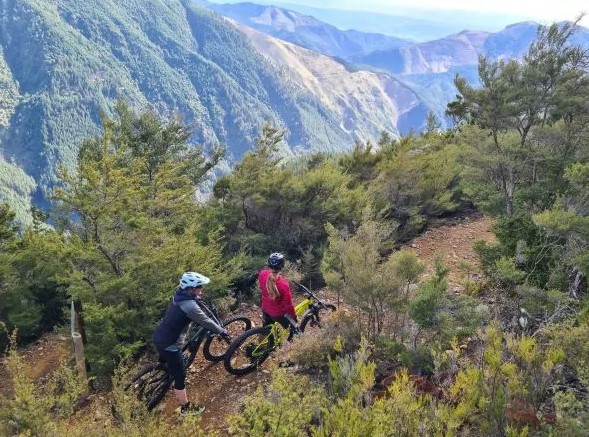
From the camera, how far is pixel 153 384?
6031 millimetres

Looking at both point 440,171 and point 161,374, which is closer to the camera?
point 161,374

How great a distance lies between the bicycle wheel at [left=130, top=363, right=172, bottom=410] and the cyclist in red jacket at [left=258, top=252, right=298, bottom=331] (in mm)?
1594

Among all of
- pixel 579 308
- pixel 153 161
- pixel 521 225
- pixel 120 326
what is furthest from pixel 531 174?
pixel 153 161

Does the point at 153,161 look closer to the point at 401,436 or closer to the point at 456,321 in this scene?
the point at 456,321

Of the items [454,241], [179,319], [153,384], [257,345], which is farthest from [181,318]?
[454,241]

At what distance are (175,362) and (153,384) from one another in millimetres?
613

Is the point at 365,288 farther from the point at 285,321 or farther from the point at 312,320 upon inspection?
the point at 312,320

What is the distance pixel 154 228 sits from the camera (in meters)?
7.81

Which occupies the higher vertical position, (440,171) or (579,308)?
(579,308)

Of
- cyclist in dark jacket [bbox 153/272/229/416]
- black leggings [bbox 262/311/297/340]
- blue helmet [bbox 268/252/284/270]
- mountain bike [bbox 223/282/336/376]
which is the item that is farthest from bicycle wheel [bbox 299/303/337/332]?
cyclist in dark jacket [bbox 153/272/229/416]

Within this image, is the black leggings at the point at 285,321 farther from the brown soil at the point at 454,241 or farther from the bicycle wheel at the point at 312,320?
the brown soil at the point at 454,241

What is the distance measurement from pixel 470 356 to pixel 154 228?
5031 millimetres

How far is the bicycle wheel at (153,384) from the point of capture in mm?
5883

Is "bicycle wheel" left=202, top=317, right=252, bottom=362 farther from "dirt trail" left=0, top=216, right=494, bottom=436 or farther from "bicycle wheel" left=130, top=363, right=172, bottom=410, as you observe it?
"bicycle wheel" left=130, top=363, right=172, bottom=410
